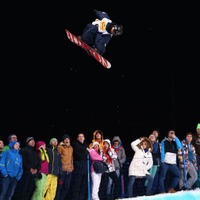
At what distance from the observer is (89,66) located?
14.3m

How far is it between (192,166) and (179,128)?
5104mm

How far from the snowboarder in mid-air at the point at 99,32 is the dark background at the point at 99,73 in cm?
280

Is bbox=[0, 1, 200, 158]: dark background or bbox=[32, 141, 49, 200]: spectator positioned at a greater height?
bbox=[0, 1, 200, 158]: dark background

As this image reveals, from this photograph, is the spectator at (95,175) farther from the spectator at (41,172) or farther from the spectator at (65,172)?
the spectator at (41,172)

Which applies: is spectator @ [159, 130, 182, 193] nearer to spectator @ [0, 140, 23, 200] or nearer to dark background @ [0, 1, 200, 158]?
spectator @ [0, 140, 23, 200]

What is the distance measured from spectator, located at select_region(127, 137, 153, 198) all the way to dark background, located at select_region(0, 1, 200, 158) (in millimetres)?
3292

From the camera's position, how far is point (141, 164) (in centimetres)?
974

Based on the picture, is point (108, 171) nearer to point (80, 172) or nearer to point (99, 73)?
point (80, 172)

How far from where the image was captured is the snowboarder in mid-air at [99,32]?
945 centimetres

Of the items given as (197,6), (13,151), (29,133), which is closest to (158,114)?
(197,6)

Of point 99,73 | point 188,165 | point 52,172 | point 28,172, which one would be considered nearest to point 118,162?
point 52,172

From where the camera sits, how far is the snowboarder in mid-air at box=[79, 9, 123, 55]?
9453 mm

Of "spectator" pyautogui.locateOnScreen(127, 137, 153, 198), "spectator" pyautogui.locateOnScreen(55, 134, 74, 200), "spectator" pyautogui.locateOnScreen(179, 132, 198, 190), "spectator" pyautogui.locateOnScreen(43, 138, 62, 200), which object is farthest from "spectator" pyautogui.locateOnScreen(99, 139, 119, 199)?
"spectator" pyautogui.locateOnScreen(179, 132, 198, 190)

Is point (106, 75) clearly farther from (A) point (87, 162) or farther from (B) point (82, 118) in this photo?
(A) point (87, 162)
